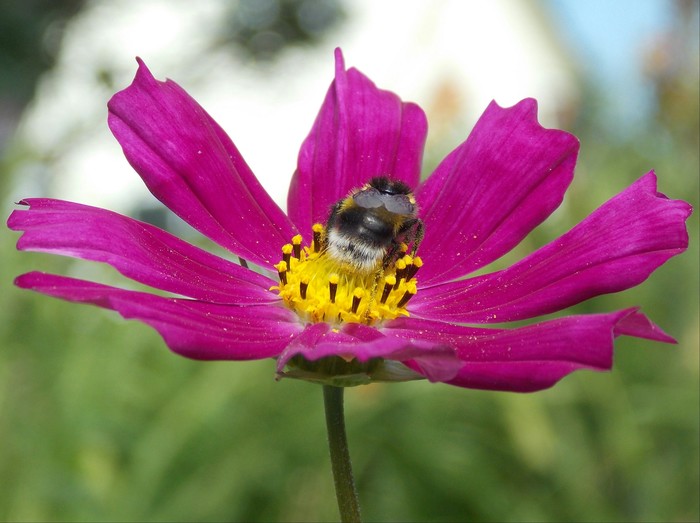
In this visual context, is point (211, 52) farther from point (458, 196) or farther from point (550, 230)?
point (458, 196)

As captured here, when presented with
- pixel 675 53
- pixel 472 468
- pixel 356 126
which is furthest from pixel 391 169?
pixel 675 53

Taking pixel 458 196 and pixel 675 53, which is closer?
pixel 458 196

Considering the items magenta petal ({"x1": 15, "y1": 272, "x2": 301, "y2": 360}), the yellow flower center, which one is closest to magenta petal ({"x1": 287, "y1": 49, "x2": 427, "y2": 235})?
the yellow flower center

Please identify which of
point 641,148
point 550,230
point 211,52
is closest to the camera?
point 550,230

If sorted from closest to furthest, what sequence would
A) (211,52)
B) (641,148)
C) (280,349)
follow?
(280,349)
(641,148)
(211,52)

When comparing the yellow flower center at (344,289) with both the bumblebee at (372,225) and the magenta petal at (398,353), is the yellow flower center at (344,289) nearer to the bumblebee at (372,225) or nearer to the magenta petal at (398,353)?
the bumblebee at (372,225)
